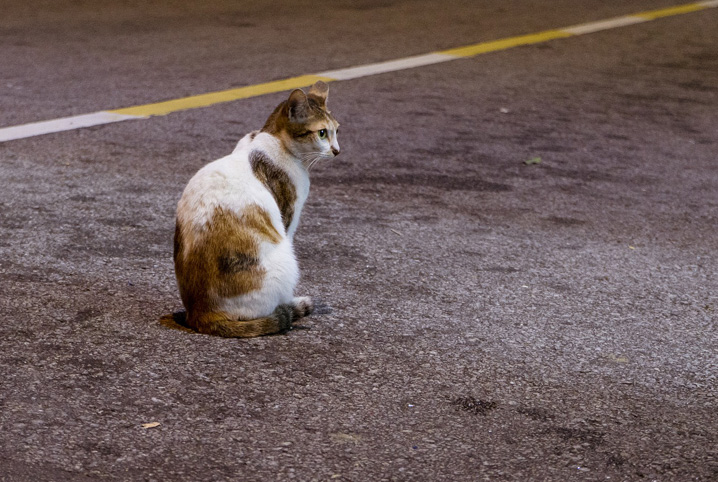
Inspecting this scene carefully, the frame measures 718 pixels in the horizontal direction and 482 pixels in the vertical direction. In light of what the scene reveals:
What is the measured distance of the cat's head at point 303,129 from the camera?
13.8ft

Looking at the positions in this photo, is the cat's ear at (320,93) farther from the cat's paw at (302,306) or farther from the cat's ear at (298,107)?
the cat's paw at (302,306)

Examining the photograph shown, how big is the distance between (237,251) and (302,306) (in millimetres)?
442

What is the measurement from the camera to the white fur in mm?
3838

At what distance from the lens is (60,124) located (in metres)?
7.17

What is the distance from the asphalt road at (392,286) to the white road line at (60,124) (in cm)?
20

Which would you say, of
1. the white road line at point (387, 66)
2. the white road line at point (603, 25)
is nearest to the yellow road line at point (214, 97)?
the white road line at point (387, 66)

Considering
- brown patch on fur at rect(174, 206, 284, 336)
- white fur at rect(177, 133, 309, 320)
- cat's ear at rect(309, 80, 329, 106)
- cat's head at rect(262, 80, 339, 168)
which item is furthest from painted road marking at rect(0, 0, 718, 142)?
brown patch on fur at rect(174, 206, 284, 336)

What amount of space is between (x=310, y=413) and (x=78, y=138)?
4.18m

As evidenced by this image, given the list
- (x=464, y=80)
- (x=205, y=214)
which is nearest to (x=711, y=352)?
(x=205, y=214)

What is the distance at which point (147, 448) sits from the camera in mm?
3037

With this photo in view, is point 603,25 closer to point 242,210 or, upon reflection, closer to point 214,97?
point 214,97

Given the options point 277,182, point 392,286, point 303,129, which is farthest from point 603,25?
point 277,182

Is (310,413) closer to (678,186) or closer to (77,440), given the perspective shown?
(77,440)

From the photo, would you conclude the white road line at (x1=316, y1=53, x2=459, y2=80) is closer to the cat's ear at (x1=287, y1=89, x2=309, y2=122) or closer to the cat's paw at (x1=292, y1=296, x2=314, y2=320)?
the cat's ear at (x1=287, y1=89, x2=309, y2=122)
